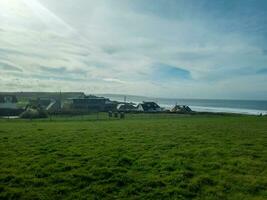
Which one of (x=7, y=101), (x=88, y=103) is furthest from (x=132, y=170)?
(x=88, y=103)

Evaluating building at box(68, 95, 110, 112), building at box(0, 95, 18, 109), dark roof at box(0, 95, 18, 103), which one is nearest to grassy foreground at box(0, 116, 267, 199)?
building at box(0, 95, 18, 109)

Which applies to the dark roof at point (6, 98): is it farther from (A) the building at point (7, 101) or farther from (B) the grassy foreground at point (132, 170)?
(B) the grassy foreground at point (132, 170)

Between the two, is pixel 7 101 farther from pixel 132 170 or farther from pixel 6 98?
pixel 132 170

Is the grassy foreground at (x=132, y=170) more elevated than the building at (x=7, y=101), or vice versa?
the building at (x=7, y=101)

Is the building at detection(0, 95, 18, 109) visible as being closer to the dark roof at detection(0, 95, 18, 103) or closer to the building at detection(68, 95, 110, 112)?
the dark roof at detection(0, 95, 18, 103)

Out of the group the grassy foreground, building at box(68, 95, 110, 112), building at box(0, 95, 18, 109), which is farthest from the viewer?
building at box(68, 95, 110, 112)

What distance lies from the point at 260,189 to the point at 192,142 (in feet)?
24.5

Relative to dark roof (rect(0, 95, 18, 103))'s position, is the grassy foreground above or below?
below

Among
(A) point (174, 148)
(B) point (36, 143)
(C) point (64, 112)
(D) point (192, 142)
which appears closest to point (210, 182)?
(A) point (174, 148)

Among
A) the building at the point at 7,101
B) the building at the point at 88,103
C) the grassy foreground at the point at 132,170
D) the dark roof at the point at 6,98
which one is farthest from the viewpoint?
the building at the point at 88,103

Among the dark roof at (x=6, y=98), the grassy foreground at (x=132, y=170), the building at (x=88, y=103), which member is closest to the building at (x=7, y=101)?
the dark roof at (x=6, y=98)

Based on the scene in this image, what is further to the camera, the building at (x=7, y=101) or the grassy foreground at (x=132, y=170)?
the building at (x=7, y=101)

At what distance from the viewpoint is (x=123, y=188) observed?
27.3 feet

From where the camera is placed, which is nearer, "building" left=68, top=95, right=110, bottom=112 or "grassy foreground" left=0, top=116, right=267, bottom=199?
"grassy foreground" left=0, top=116, right=267, bottom=199
